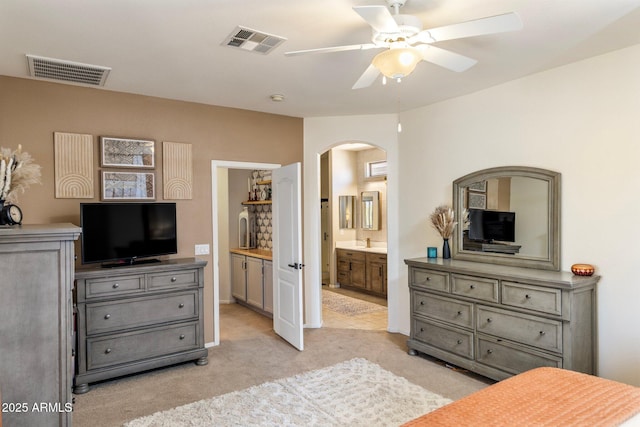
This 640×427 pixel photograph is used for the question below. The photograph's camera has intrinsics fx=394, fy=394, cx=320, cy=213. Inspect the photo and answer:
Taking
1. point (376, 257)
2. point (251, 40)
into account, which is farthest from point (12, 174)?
point (376, 257)

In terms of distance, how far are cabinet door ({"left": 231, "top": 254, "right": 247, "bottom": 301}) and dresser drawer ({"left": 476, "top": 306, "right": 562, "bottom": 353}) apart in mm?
3665

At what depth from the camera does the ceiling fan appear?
6.30ft

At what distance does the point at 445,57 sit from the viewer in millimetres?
2430

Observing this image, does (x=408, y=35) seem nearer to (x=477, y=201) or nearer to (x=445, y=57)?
(x=445, y=57)

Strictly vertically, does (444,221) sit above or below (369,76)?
below

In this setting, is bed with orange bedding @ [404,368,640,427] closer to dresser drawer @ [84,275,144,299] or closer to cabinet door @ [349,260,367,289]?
dresser drawer @ [84,275,144,299]

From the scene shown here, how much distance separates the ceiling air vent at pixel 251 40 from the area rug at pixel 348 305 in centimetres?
411

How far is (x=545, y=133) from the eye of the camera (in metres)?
A: 3.53

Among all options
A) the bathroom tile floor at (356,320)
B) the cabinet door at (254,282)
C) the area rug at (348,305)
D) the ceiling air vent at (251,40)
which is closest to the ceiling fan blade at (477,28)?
the ceiling air vent at (251,40)

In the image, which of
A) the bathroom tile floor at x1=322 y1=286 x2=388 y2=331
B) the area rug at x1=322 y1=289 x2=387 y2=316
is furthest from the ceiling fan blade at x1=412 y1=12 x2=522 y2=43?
the area rug at x1=322 y1=289 x2=387 y2=316

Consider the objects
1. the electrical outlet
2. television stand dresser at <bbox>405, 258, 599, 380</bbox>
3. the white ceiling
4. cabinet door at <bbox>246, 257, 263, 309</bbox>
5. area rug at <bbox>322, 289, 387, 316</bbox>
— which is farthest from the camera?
area rug at <bbox>322, 289, 387, 316</bbox>

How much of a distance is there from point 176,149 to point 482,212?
3319 mm

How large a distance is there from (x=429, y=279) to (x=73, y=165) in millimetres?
3655

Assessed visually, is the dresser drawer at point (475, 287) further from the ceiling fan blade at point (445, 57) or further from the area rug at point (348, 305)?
the area rug at point (348, 305)
